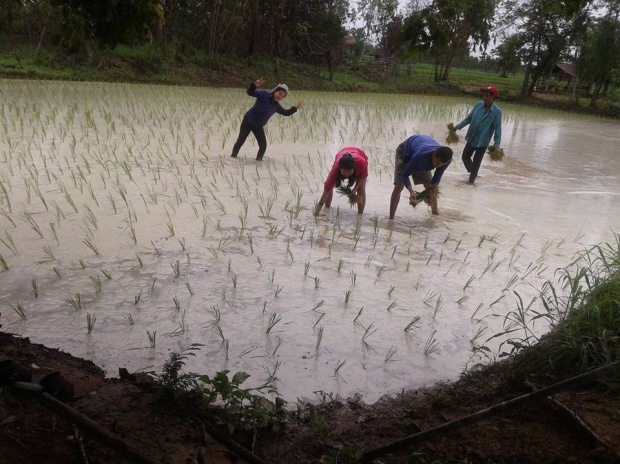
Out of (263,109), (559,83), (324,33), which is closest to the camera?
(263,109)

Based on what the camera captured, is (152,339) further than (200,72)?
No

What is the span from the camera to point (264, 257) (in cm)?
378

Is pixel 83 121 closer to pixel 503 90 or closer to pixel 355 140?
pixel 355 140

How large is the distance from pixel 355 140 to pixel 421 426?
755 centimetres

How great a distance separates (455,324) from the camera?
121 inches

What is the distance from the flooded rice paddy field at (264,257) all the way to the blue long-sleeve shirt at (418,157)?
51 centimetres

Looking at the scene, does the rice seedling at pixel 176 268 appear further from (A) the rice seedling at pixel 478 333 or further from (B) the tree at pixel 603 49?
(B) the tree at pixel 603 49

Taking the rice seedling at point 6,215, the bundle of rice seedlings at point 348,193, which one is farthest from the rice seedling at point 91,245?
the bundle of rice seedlings at point 348,193

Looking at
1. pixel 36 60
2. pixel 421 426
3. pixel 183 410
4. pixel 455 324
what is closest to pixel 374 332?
pixel 455 324

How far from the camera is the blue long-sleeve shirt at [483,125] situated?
6609 millimetres

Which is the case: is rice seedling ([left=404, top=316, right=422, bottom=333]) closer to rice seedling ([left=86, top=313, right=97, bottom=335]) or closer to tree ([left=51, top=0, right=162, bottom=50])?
rice seedling ([left=86, top=313, right=97, bottom=335])

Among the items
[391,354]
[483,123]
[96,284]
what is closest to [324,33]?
[483,123]

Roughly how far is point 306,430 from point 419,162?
305 centimetres

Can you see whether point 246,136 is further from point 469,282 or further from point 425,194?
point 469,282
